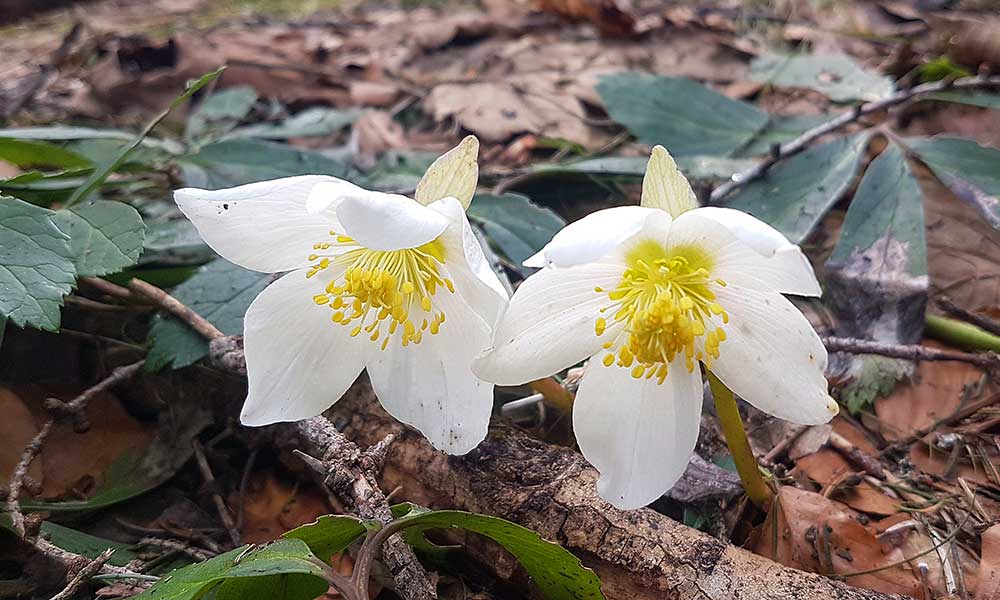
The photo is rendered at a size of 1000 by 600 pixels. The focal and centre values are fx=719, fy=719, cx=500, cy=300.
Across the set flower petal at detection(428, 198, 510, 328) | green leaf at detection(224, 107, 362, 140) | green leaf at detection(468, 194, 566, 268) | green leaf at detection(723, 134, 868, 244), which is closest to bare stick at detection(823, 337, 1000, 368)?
green leaf at detection(723, 134, 868, 244)

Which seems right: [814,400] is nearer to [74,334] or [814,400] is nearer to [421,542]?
[421,542]

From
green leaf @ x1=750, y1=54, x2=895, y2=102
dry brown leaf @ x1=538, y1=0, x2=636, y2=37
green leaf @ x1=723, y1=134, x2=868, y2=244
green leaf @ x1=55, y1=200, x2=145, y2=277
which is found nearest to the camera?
green leaf @ x1=55, y1=200, x2=145, y2=277

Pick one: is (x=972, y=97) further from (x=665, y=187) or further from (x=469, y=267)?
(x=469, y=267)

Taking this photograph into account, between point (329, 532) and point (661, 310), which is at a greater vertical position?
point (661, 310)

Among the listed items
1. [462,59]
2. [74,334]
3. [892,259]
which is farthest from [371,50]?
[892,259]

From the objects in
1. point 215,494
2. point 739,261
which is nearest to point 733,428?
point 739,261

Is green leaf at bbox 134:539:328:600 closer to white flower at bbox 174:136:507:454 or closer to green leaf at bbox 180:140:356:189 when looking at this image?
white flower at bbox 174:136:507:454
